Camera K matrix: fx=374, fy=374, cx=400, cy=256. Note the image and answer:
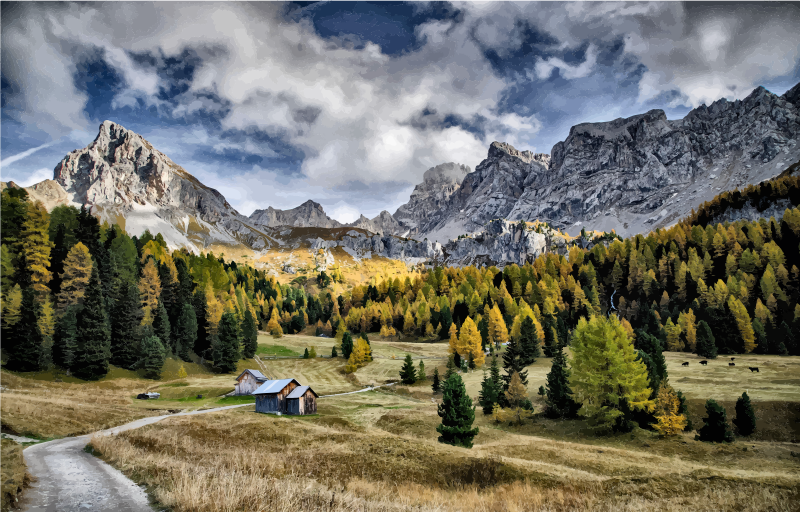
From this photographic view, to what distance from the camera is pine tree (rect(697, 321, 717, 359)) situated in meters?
78.0

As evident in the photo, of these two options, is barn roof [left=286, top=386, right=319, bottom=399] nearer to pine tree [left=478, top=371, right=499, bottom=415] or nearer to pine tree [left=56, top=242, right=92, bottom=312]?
pine tree [left=478, top=371, right=499, bottom=415]

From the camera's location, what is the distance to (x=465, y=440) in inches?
1308

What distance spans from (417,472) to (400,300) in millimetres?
130455

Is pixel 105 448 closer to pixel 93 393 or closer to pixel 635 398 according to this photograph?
pixel 93 393

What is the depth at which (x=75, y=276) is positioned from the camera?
62.2 m

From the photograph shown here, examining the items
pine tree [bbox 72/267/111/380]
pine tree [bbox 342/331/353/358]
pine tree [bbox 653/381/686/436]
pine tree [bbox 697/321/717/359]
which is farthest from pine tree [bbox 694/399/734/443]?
pine tree [bbox 72/267/111/380]

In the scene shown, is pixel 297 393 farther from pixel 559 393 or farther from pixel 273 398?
pixel 559 393

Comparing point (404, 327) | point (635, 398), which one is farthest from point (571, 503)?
point (404, 327)

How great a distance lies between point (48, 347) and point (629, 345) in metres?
77.5


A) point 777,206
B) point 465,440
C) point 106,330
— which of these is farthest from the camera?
point 777,206

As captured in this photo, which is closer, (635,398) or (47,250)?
(635,398)

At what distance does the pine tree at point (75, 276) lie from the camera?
2394 inches

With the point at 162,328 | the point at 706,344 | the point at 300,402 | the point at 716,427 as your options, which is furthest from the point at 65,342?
the point at 706,344

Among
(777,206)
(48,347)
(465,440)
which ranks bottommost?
(465,440)
